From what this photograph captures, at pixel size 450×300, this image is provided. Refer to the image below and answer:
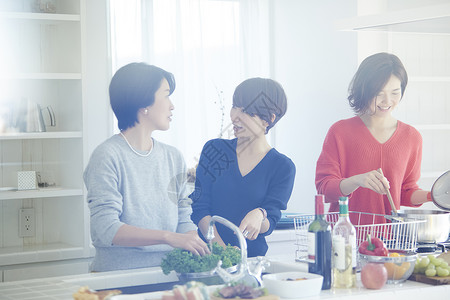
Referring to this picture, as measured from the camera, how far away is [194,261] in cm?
191

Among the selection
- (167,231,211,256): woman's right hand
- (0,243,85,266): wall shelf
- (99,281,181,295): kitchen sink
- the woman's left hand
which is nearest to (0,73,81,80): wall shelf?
(0,243,85,266): wall shelf

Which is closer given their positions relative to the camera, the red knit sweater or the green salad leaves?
the green salad leaves

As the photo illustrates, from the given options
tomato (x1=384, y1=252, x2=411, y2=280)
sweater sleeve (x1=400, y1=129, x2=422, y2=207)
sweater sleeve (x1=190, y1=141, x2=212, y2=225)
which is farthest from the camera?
sweater sleeve (x1=400, y1=129, x2=422, y2=207)

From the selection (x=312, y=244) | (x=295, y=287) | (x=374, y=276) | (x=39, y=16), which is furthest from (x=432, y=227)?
(x=39, y=16)

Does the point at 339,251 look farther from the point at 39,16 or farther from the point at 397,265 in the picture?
the point at 39,16

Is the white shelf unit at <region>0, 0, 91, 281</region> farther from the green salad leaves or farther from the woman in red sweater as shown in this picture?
the green salad leaves

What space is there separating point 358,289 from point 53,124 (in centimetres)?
225

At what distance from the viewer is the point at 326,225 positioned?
1754 mm

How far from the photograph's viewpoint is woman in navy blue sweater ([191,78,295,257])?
8.03 ft

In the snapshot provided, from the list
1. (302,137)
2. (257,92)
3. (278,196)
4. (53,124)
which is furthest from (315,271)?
(302,137)

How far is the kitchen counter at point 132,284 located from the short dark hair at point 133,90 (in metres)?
0.63

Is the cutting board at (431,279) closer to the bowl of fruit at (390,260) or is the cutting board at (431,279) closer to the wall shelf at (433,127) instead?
the bowl of fruit at (390,260)

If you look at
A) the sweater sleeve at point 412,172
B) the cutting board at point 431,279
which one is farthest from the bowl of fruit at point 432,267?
the sweater sleeve at point 412,172

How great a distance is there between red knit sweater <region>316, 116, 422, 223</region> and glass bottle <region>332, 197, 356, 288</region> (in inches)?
33.0
